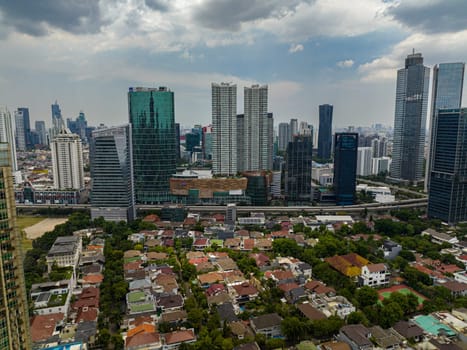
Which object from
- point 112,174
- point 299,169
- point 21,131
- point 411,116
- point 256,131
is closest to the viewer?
point 112,174

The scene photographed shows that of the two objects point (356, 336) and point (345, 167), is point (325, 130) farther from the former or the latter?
point (356, 336)

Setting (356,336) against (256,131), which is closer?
(356,336)

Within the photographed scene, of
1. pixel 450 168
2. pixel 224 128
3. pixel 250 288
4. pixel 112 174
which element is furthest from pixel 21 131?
pixel 450 168

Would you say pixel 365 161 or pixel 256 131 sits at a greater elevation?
pixel 256 131

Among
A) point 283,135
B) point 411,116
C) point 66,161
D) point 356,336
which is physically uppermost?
point 411,116

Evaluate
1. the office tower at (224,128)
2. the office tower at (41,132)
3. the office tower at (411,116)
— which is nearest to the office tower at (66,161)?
the office tower at (224,128)

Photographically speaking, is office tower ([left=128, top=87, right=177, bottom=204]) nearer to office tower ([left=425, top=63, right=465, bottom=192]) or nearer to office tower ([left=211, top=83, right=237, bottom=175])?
office tower ([left=211, top=83, right=237, bottom=175])

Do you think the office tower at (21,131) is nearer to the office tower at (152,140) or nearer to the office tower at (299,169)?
the office tower at (152,140)
